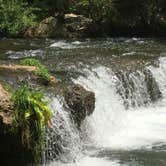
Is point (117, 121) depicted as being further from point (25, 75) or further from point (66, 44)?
point (66, 44)

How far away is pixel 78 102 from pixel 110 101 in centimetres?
274

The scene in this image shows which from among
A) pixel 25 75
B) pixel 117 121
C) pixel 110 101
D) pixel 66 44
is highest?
pixel 66 44

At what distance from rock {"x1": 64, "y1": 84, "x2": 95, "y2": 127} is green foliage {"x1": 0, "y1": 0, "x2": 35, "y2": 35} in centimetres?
1320

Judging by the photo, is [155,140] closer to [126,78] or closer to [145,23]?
[126,78]

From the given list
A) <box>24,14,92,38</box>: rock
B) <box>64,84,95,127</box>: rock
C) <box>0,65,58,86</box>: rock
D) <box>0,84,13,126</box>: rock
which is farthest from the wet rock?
<box>0,84,13,126</box>: rock

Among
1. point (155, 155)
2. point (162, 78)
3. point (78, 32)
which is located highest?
point (78, 32)

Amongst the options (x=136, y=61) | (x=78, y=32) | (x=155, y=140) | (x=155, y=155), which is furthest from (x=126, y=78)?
(x=78, y=32)

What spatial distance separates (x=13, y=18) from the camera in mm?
26031

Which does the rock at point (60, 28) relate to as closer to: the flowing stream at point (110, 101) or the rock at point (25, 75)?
the flowing stream at point (110, 101)

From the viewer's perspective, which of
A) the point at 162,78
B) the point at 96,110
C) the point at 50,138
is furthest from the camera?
the point at 162,78

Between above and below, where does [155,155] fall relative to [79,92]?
below

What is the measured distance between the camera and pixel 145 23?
26391mm

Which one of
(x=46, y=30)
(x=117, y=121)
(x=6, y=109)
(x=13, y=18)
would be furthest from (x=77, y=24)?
(x=6, y=109)

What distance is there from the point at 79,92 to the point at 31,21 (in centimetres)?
1410
